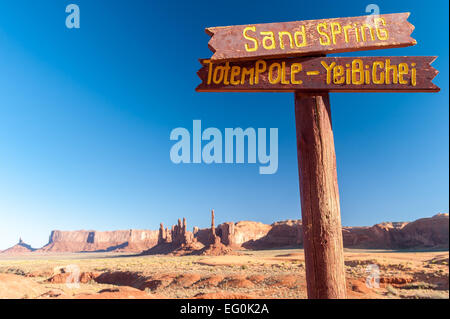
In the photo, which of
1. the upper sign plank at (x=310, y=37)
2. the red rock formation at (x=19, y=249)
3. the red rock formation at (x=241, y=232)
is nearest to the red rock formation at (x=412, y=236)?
the red rock formation at (x=241, y=232)

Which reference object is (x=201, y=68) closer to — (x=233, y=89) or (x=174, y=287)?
(x=233, y=89)

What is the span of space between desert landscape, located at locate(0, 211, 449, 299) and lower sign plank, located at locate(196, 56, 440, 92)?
719 cm

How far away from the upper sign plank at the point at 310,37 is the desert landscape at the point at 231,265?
7505 mm

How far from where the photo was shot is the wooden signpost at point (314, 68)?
296cm

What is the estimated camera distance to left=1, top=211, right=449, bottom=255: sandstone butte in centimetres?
5959

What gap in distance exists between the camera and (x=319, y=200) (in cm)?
279

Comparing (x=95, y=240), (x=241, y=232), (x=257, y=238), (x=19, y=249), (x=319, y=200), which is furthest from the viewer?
(x=95, y=240)

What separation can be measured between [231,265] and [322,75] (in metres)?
35.4

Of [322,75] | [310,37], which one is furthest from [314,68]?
[310,37]

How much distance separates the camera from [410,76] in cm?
313

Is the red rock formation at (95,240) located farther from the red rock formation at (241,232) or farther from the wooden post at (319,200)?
the wooden post at (319,200)

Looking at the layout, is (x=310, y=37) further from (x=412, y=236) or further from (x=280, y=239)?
(x=280, y=239)
